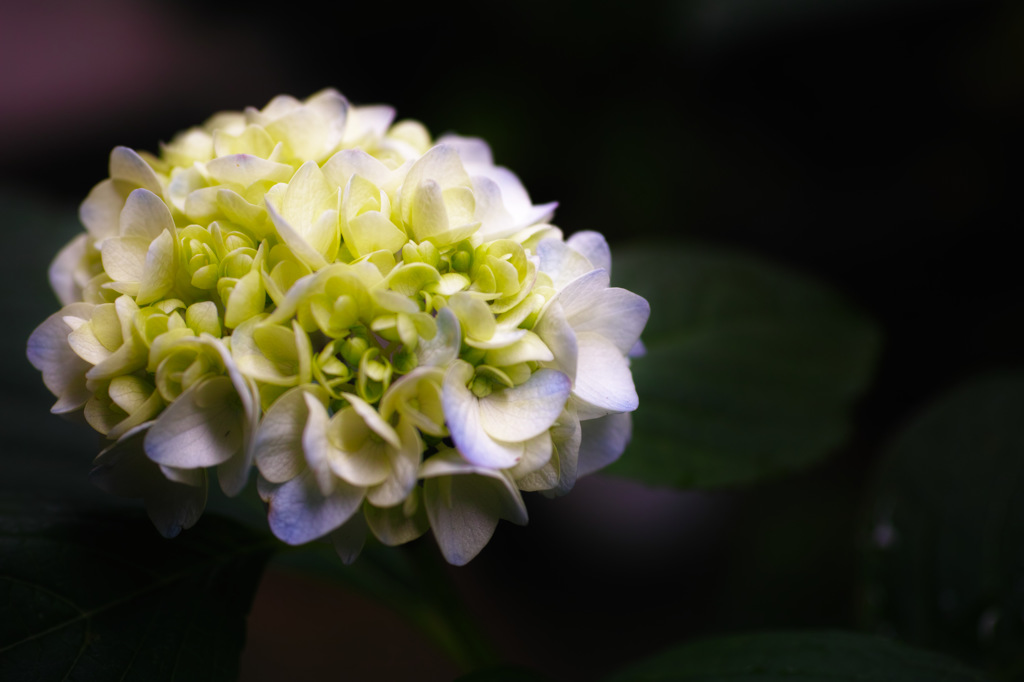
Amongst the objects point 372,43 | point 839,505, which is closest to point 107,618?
point 839,505

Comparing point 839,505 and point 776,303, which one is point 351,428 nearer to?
point 776,303

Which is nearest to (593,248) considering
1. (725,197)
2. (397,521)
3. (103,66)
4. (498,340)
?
(498,340)

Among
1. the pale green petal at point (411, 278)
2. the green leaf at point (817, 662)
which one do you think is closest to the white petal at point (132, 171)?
the pale green petal at point (411, 278)

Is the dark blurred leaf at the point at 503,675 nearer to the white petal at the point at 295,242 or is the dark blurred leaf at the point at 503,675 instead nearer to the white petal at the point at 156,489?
the white petal at the point at 156,489

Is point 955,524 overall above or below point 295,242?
below

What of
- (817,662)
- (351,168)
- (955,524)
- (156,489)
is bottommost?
(955,524)

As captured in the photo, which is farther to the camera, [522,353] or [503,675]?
[503,675]

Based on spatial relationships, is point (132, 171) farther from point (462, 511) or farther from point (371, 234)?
point (462, 511)
